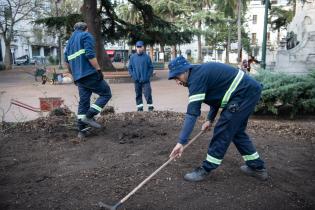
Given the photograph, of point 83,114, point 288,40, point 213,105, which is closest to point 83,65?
point 83,114

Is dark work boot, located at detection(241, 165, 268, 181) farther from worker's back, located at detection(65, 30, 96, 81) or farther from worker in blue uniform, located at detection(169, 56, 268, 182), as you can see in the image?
worker's back, located at detection(65, 30, 96, 81)

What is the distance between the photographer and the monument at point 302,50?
53.6 feet

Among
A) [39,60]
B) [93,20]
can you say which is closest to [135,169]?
[93,20]

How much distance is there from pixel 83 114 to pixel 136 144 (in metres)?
0.99

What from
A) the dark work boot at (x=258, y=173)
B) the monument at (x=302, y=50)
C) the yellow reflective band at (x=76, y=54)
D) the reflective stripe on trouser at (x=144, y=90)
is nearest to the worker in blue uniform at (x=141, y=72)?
the reflective stripe on trouser at (x=144, y=90)

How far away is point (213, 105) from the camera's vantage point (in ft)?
14.4

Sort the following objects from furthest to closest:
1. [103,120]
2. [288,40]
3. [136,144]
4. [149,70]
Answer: [288,40] → [149,70] → [103,120] → [136,144]

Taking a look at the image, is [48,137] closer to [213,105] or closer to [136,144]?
[136,144]

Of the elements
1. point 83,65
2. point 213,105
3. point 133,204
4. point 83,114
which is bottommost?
point 133,204

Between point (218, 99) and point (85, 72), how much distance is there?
2521 mm

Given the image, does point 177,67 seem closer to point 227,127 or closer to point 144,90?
point 227,127

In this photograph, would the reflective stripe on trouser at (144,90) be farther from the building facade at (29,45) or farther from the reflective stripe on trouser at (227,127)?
the building facade at (29,45)

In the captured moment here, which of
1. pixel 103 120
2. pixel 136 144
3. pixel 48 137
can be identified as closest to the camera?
pixel 136 144

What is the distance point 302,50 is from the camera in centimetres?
1684
